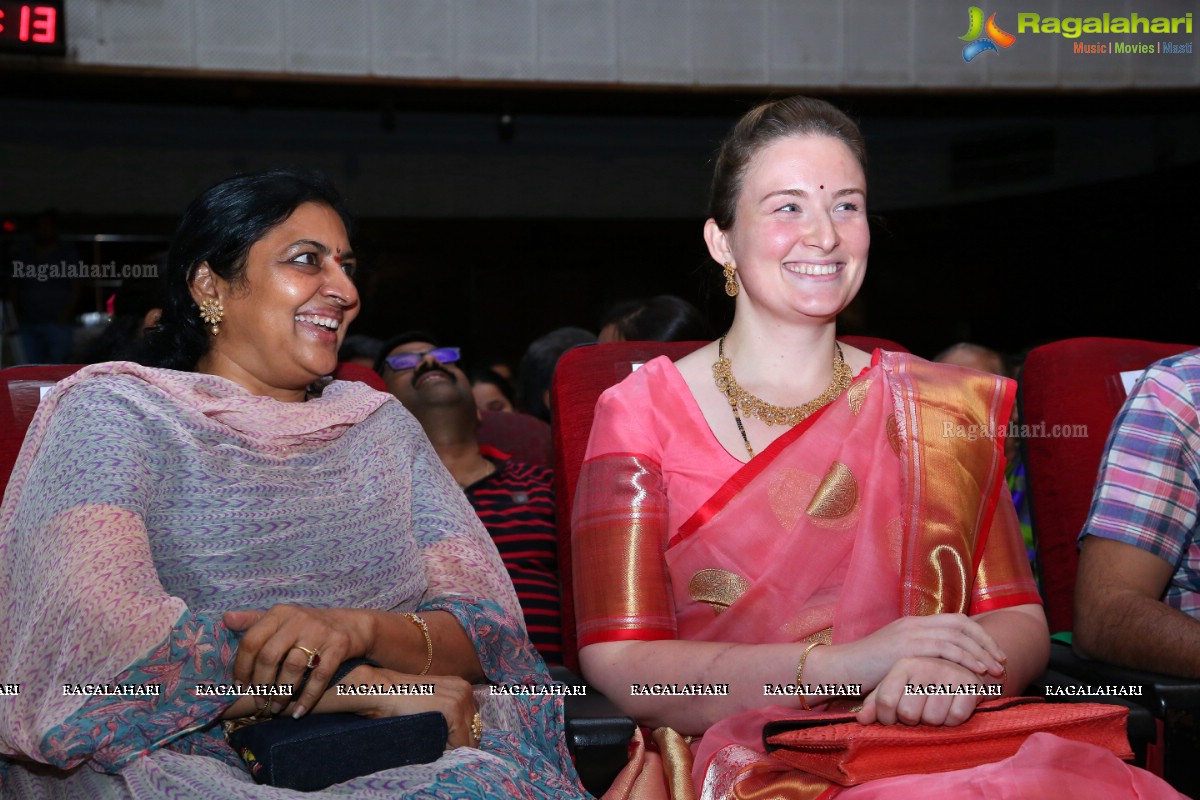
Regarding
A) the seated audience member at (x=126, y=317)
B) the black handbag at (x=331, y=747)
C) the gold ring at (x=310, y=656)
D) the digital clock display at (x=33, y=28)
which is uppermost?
the digital clock display at (x=33, y=28)

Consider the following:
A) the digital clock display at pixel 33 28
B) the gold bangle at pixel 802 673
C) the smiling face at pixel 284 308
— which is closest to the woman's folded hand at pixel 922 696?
the gold bangle at pixel 802 673

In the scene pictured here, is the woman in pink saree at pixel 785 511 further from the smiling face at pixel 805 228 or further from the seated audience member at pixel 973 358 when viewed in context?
the seated audience member at pixel 973 358

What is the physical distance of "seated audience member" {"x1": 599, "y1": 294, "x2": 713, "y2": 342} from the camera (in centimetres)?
296

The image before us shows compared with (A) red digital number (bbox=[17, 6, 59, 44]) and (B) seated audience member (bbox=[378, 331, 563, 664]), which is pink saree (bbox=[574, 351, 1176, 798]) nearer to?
(B) seated audience member (bbox=[378, 331, 563, 664])

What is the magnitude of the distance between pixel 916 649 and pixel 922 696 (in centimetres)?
8

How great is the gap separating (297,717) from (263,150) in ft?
17.6

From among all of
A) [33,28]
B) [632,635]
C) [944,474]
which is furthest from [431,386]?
[33,28]

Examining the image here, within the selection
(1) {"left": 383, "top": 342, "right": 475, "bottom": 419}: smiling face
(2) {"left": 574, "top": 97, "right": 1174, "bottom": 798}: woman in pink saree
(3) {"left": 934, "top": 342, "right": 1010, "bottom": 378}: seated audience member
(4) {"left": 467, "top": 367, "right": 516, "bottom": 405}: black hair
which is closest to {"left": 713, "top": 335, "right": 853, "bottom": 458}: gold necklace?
(2) {"left": 574, "top": 97, "right": 1174, "bottom": 798}: woman in pink saree

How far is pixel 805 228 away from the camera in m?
1.75

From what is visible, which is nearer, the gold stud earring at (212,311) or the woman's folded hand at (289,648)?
the woman's folded hand at (289,648)

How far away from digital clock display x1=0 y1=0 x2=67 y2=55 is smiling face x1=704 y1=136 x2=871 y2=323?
4112 mm

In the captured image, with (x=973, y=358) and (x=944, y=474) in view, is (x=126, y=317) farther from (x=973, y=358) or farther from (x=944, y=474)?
(x=973, y=358)

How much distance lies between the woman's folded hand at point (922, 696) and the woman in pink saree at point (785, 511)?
26 millimetres

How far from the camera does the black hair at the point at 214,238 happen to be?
1.86 metres
